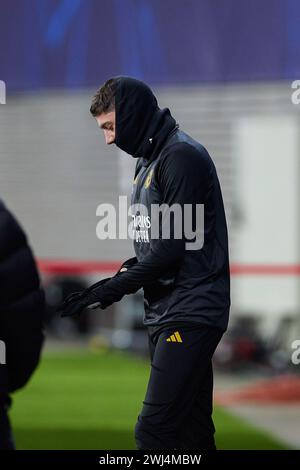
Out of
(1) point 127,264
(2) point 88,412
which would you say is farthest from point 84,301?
(2) point 88,412

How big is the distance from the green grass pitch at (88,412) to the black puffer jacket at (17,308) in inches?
92.7

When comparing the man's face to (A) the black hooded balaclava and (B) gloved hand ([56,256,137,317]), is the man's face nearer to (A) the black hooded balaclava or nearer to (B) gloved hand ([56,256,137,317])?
(A) the black hooded balaclava

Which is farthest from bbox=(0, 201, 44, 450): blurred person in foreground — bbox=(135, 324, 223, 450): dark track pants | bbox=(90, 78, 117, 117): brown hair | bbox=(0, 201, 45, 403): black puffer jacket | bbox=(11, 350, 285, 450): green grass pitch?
bbox=(11, 350, 285, 450): green grass pitch

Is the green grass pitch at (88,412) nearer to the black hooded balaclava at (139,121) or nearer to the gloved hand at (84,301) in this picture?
the gloved hand at (84,301)

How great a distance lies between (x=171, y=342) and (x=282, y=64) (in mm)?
2886

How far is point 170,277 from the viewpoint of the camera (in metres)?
5.15

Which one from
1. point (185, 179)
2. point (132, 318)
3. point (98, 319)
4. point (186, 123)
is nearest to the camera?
point (185, 179)

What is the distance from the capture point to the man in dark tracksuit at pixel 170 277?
16.5ft

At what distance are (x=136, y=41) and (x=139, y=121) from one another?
102 inches

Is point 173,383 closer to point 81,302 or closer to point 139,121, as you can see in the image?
point 81,302

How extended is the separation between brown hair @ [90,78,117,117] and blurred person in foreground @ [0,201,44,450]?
1.21 metres

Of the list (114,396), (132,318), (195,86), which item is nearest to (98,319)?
(132,318)
